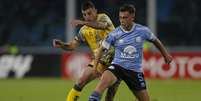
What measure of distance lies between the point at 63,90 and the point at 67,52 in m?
6.24

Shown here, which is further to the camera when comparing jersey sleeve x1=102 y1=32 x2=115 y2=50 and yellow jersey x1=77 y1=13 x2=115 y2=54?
yellow jersey x1=77 y1=13 x2=115 y2=54

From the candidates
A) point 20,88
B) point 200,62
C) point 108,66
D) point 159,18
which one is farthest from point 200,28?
point 108,66

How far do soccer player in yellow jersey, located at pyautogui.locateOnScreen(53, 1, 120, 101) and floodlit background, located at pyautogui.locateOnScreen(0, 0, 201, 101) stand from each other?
440cm

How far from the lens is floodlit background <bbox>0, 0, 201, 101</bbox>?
78.0 ft

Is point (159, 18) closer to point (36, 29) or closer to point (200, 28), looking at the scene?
point (200, 28)

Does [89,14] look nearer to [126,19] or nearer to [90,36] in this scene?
[90,36]

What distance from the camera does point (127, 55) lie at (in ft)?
45.4

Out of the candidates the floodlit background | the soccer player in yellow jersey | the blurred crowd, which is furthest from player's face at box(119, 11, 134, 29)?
the blurred crowd

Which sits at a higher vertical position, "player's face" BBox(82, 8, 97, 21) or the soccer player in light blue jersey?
"player's face" BBox(82, 8, 97, 21)

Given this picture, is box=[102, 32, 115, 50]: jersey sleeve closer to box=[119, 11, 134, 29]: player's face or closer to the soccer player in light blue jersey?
the soccer player in light blue jersey

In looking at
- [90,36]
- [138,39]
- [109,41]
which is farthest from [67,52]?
[138,39]

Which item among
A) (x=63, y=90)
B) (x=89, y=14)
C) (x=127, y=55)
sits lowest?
(x=63, y=90)

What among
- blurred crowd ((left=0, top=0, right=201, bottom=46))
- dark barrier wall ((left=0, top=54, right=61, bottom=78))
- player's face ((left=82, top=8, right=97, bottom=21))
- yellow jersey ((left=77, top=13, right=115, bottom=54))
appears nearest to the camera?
player's face ((left=82, top=8, right=97, bottom=21))

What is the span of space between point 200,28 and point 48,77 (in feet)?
22.7
